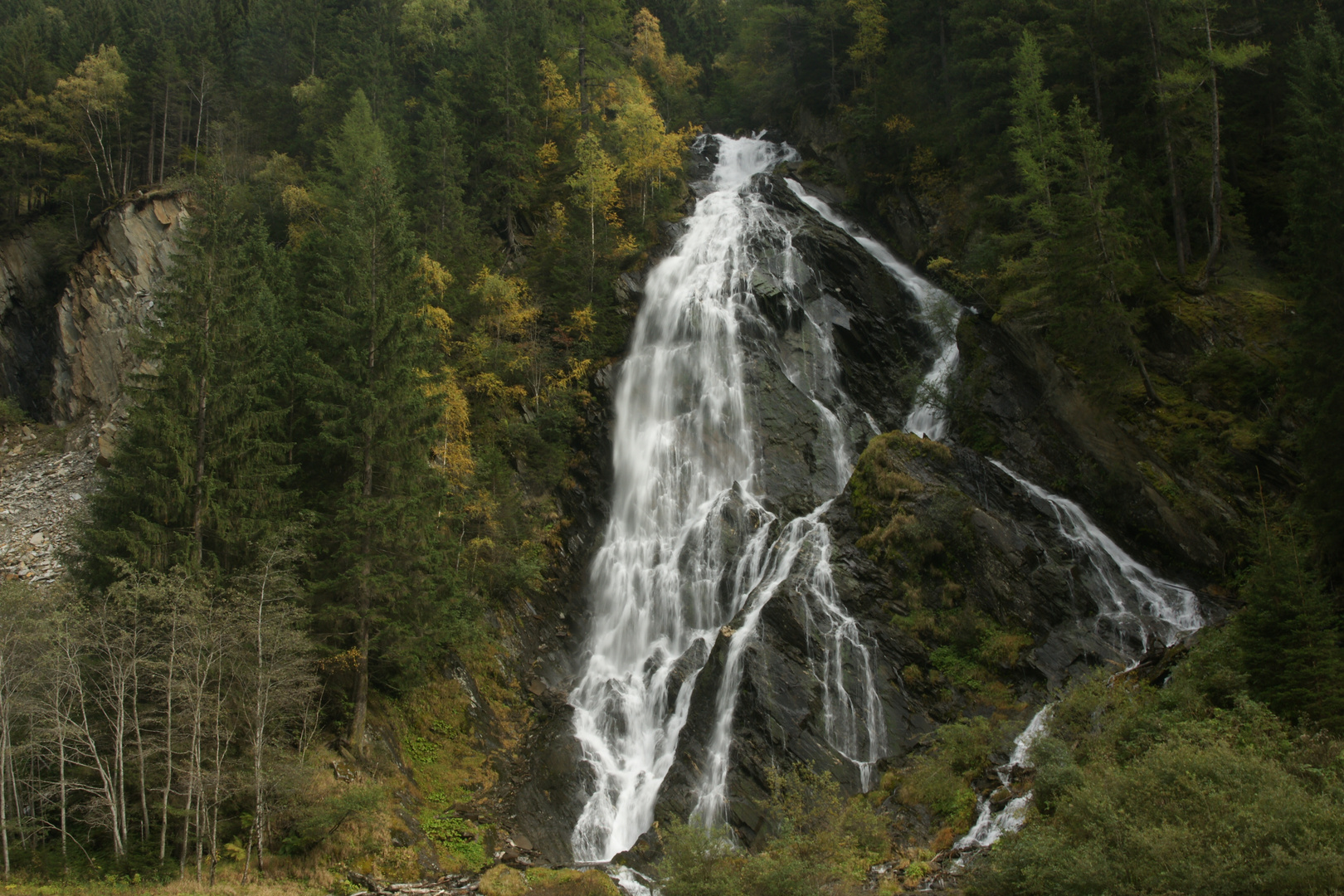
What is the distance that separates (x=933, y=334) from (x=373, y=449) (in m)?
21.7

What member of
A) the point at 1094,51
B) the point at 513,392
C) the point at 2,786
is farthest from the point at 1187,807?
the point at 1094,51

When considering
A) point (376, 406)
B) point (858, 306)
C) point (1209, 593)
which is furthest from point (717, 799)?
point (858, 306)

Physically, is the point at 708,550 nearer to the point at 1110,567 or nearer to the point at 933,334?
the point at 1110,567

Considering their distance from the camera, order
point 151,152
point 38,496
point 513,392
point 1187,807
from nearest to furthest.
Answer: point 1187,807
point 513,392
point 38,496
point 151,152

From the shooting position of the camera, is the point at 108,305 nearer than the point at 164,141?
Yes

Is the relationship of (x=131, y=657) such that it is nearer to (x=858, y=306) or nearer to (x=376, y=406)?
(x=376, y=406)

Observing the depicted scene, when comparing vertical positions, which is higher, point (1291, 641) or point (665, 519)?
point (665, 519)

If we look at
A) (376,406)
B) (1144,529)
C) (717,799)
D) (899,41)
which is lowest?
Answer: (717,799)

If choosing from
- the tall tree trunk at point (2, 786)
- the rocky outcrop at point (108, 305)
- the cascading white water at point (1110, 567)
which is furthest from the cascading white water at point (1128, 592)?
the rocky outcrop at point (108, 305)

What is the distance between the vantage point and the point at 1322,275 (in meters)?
16.5

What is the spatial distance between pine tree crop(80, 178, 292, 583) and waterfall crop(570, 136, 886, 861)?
10215 millimetres

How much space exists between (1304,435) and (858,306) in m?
16.5

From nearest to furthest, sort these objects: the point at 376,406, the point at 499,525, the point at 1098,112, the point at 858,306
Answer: the point at 376,406 → the point at 499,525 → the point at 1098,112 → the point at 858,306

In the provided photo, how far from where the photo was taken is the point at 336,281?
20484mm
